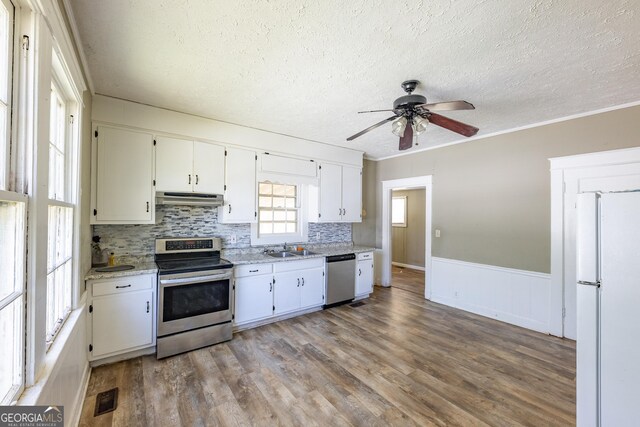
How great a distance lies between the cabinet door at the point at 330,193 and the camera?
14.6ft

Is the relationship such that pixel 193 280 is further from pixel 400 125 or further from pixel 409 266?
pixel 409 266

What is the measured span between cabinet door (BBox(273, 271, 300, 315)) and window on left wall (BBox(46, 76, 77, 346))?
203 cm

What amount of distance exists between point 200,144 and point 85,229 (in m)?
1.43

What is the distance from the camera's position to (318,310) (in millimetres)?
4043

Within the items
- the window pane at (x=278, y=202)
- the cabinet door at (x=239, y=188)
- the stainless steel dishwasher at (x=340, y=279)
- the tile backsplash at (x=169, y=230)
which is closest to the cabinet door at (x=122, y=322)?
the tile backsplash at (x=169, y=230)

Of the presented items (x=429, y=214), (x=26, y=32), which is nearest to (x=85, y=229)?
(x=26, y=32)

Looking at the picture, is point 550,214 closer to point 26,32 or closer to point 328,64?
point 328,64

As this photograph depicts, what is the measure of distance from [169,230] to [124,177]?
0.77 metres

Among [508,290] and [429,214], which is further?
[429,214]

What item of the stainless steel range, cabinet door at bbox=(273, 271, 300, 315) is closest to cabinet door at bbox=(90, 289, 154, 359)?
the stainless steel range

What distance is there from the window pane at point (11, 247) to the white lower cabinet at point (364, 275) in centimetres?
391

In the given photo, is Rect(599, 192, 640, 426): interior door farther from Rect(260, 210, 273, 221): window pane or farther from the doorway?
the doorway

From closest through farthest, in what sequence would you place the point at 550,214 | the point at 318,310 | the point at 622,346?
the point at 622,346 < the point at 550,214 < the point at 318,310

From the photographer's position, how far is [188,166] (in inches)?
125
